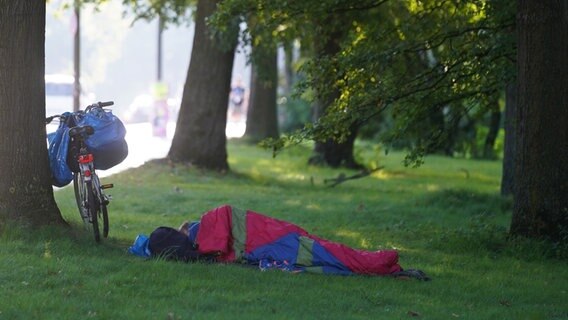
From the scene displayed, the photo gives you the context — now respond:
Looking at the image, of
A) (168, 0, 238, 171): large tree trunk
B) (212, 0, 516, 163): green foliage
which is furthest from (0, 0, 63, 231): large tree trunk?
(168, 0, 238, 171): large tree trunk

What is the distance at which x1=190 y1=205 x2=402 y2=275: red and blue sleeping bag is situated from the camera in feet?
28.7

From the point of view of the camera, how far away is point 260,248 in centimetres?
886

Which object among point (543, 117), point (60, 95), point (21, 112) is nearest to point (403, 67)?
point (543, 117)

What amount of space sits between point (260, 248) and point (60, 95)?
3872 cm

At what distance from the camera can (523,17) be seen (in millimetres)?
10438

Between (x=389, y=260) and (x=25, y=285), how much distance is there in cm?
303

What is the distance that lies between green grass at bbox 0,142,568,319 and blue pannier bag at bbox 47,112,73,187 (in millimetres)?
518

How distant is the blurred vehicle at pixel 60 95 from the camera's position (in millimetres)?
44312

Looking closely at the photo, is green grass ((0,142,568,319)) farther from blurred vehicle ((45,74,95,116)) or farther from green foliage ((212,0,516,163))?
blurred vehicle ((45,74,95,116))

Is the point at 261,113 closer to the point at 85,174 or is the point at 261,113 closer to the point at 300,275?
the point at 85,174

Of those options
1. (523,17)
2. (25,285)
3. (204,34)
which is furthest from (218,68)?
(25,285)

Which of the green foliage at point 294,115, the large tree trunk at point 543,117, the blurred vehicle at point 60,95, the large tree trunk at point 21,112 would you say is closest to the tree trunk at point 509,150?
the large tree trunk at point 543,117

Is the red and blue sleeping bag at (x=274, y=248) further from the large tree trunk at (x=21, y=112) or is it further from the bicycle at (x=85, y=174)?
the large tree trunk at (x=21, y=112)

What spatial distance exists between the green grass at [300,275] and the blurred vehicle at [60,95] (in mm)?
29136
